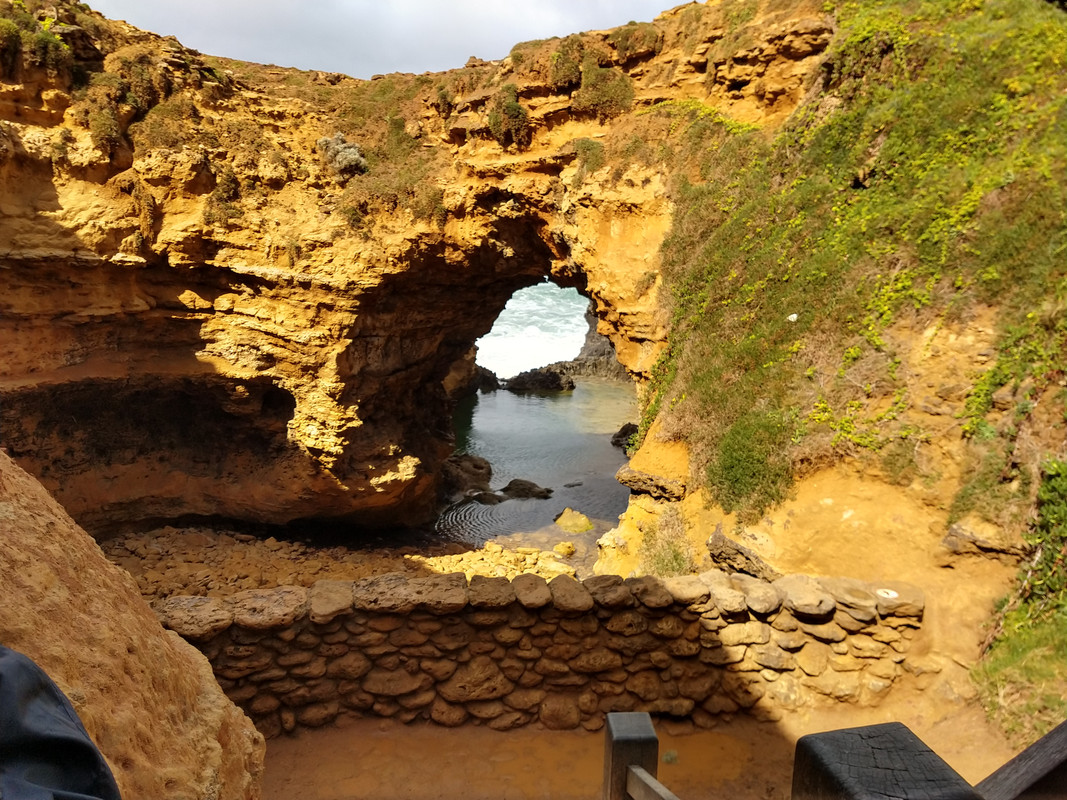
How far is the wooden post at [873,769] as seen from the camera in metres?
1.22

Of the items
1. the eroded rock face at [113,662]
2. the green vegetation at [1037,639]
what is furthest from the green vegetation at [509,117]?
the eroded rock face at [113,662]

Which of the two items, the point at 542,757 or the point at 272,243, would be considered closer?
the point at 542,757

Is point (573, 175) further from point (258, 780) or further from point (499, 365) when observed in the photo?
point (499, 365)

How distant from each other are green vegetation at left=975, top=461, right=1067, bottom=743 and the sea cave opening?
799cm

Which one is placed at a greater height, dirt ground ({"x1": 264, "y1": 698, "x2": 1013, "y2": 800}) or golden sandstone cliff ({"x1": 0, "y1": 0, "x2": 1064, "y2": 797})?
golden sandstone cliff ({"x1": 0, "y1": 0, "x2": 1064, "y2": 797})

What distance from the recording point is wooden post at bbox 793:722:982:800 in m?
1.22

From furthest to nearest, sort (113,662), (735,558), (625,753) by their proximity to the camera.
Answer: (735,558) → (625,753) → (113,662)

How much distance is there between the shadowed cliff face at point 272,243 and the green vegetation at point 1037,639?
6.01 m

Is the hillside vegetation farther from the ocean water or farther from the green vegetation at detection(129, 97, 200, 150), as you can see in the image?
the green vegetation at detection(129, 97, 200, 150)

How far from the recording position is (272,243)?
10.9 meters

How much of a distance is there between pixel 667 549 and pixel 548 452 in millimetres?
13250

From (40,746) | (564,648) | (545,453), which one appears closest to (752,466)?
(564,648)

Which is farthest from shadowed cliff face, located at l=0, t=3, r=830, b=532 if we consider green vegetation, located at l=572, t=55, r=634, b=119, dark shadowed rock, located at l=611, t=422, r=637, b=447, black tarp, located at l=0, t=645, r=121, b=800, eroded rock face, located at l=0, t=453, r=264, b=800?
dark shadowed rock, located at l=611, t=422, r=637, b=447

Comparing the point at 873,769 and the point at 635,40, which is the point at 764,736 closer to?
the point at 873,769
